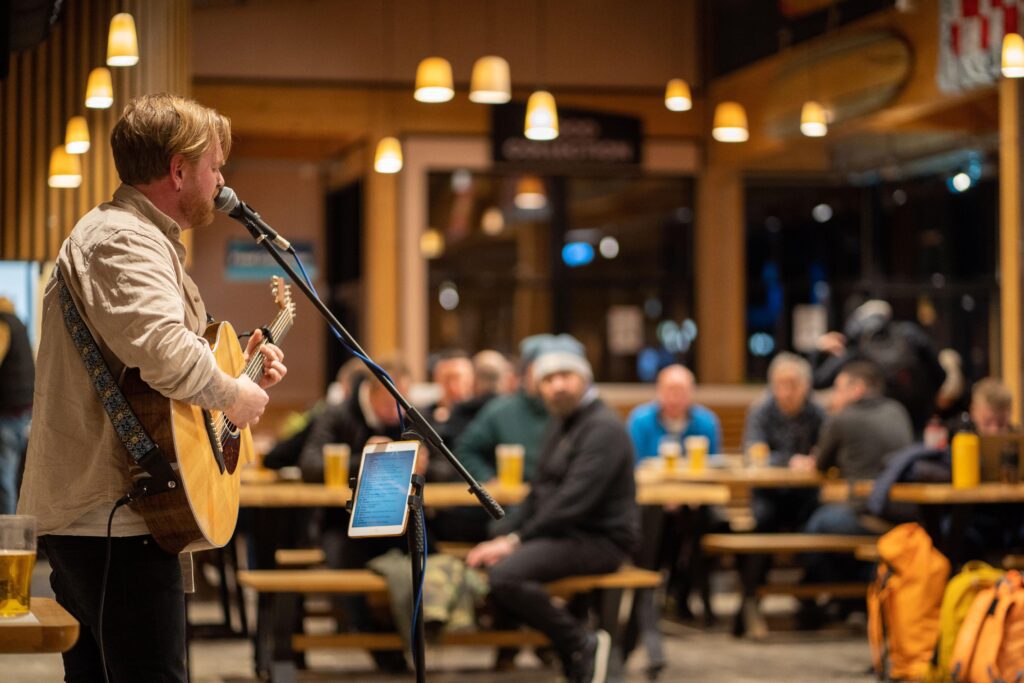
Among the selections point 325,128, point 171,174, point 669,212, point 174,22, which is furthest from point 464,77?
point 171,174

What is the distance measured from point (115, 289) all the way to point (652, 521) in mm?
4419

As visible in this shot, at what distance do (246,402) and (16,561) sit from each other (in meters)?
0.56

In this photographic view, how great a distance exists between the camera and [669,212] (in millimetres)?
14539

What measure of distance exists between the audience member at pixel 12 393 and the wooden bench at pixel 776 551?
3.50 meters

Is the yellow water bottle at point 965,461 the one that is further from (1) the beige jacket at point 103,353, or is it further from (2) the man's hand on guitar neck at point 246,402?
(1) the beige jacket at point 103,353

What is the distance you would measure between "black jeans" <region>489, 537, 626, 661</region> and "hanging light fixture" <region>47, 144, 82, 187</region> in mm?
2221

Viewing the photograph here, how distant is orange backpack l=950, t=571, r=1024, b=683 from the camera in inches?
226

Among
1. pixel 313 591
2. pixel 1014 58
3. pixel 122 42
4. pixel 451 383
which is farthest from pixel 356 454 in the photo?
pixel 1014 58

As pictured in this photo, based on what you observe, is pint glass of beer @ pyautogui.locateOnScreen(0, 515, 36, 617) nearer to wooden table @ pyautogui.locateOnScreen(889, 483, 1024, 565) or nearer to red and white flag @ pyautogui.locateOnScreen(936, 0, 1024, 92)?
wooden table @ pyautogui.locateOnScreen(889, 483, 1024, 565)

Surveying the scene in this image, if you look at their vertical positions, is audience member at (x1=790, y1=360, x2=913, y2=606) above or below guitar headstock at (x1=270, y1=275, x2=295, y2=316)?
below

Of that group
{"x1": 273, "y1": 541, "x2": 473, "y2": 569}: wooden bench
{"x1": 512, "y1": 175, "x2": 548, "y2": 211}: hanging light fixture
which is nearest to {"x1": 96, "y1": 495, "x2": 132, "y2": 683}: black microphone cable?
{"x1": 273, "y1": 541, "x2": 473, "y2": 569}: wooden bench

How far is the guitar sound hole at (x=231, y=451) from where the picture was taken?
10.1ft

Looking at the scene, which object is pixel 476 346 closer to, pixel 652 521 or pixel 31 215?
pixel 652 521

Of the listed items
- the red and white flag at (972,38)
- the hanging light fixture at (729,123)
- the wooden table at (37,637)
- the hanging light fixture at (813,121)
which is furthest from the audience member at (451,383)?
the wooden table at (37,637)
